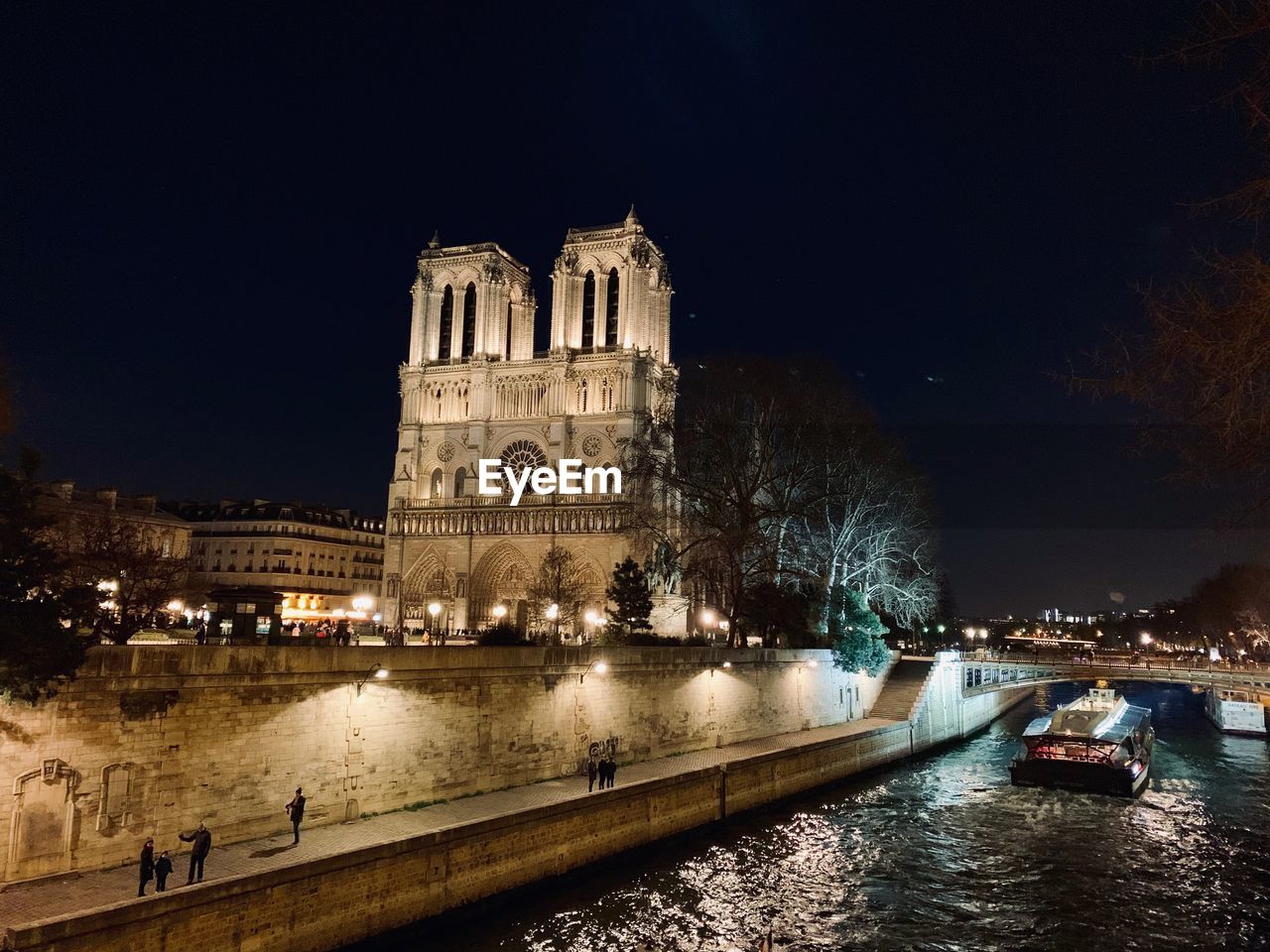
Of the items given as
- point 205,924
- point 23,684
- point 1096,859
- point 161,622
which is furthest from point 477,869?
point 161,622

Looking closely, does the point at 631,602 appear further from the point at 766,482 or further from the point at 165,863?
the point at 165,863

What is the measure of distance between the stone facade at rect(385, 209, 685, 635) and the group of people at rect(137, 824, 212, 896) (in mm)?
41128

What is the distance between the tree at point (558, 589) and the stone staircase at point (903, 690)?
15576 millimetres

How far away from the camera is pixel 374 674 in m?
16.7

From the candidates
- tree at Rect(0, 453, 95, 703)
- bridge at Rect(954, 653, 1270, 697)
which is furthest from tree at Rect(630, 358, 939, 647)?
tree at Rect(0, 453, 95, 703)

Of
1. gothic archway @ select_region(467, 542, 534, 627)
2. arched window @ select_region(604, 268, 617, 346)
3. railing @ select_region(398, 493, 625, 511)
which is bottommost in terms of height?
gothic archway @ select_region(467, 542, 534, 627)

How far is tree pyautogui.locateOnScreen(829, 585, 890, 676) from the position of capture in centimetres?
3644

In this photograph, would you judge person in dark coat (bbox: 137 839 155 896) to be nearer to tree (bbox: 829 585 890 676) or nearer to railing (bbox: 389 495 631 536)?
tree (bbox: 829 585 890 676)

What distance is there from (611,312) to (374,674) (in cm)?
4664

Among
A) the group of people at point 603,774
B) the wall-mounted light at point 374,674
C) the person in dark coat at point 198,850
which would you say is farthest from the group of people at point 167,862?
the group of people at point 603,774

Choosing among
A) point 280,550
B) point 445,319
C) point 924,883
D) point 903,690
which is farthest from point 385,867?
point 280,550

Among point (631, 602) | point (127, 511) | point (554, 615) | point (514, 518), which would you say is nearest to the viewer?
point (631, 602)

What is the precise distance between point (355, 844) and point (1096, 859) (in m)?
15.6

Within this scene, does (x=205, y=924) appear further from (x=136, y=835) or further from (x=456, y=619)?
(x=456, y=619)
